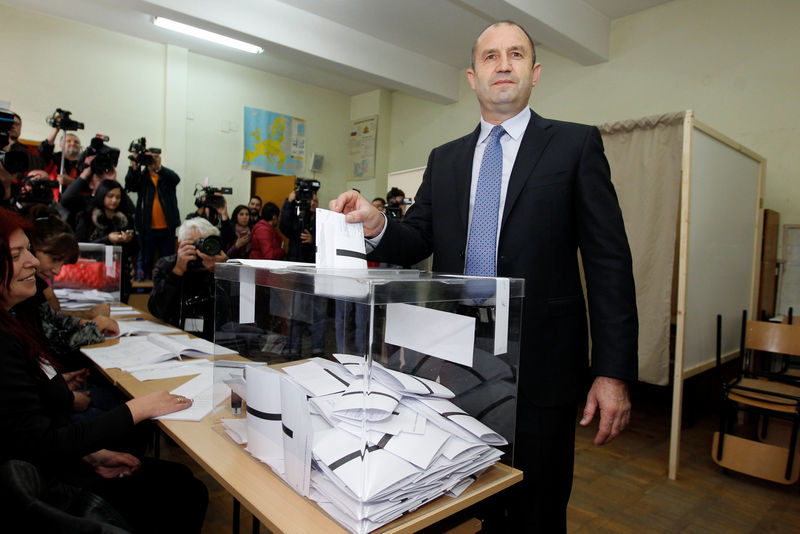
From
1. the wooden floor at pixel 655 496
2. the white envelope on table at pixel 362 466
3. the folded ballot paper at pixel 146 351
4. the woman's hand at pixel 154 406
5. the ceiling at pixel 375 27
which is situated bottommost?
the wooden floor at pixel 655 496

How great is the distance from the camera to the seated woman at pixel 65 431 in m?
0.99

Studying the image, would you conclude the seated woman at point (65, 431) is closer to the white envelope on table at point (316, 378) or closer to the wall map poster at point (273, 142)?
the white envelope on table at point (316, 378)

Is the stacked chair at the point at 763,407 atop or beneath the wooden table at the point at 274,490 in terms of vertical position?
beneath

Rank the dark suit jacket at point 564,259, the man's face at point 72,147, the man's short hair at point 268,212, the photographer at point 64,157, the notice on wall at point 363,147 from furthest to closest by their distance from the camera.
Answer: the notice on wall at point 363,147 → the man's short hair at point 268,212 → the man's face at point 72,147 → the photographer at point 64,157 → the dark suit jacket at point 564,259

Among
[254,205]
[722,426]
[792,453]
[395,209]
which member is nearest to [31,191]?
[395,209]

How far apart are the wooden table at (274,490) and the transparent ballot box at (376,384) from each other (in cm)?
1

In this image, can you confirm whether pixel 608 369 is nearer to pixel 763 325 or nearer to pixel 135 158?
pixel 763 325

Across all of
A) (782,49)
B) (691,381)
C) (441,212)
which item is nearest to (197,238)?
(441,212)

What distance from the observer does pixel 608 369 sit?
0.98 m

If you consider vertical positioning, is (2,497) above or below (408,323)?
below

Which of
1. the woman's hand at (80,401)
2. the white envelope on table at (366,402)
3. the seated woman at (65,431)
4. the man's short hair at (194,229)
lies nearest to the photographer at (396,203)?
the man's short hair at (194,229)

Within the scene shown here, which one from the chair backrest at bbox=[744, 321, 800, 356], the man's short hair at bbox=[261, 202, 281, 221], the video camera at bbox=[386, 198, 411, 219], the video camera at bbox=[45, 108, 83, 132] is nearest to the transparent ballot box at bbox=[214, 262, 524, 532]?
the chair backrest at bbox=[744, 321, 800, 356]

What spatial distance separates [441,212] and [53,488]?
94cm

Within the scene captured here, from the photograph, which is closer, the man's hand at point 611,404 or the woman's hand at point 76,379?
the man's hand at point 611,404
